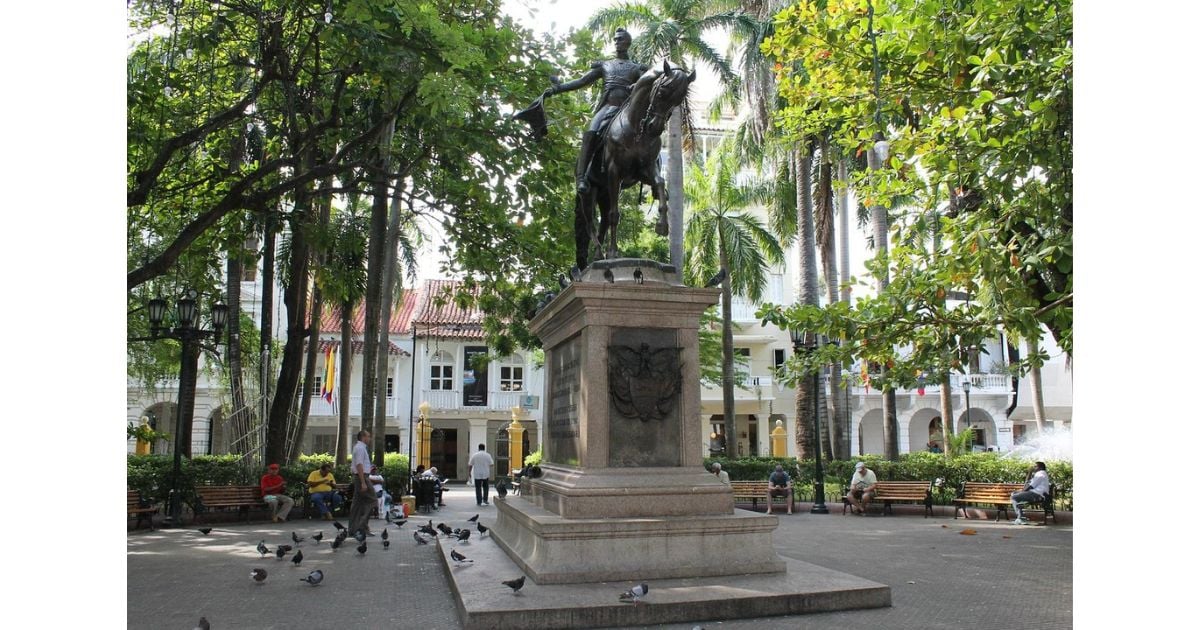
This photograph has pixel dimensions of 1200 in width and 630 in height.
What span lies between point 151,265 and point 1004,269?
10573mm

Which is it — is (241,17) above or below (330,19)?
above

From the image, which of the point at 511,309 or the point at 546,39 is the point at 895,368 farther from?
the point at 511,309

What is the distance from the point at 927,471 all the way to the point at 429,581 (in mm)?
15800

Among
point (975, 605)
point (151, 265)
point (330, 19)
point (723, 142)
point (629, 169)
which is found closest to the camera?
point (975, 605)

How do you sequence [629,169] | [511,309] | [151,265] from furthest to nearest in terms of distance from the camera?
[511,309]
[151,265]
[629,169]

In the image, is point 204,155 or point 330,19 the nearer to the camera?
point 330,19

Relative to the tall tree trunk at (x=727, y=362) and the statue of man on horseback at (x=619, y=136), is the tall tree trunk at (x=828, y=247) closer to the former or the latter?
the tall tree trunk at (x=727, y=362)

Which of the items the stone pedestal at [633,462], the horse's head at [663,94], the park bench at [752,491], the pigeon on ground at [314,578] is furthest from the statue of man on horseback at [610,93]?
the park bench at [752,491]

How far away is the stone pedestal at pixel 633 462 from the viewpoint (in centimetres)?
718

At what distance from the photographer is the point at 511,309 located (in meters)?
17.3

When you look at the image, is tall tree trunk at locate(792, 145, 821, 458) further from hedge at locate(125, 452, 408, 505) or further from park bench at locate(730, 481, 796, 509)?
hedge at locate(125, 452, 408, 505)

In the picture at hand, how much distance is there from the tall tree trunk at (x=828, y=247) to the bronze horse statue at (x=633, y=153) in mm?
17900

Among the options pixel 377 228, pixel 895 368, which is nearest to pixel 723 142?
pixel 377 228

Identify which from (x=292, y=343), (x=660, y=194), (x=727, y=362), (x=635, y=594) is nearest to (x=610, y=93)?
(x=660, y=194)
